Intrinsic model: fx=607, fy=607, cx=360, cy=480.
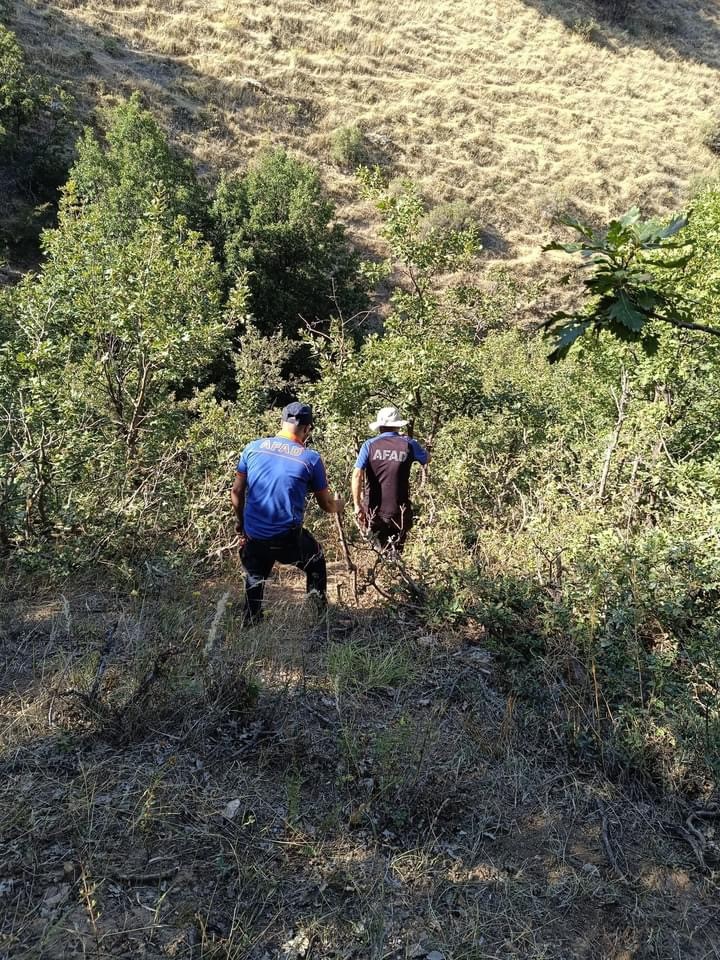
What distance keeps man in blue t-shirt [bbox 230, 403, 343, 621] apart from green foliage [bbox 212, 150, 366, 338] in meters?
12.9

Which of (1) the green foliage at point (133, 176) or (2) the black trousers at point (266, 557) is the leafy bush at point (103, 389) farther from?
(1) the green foliage at point (133, 176)

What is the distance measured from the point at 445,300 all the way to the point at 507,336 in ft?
16.9

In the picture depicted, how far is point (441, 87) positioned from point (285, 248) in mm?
16124

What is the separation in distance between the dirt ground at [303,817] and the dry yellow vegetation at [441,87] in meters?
21.4

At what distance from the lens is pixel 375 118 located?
25.1m

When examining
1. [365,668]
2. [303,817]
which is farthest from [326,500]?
[303,817]

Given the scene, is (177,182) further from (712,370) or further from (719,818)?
(719,818)

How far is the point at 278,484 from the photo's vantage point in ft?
11.1

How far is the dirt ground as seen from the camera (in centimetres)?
179

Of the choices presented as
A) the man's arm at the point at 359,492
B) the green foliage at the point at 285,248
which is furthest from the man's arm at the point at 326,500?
the green foliage at the point at 285,248

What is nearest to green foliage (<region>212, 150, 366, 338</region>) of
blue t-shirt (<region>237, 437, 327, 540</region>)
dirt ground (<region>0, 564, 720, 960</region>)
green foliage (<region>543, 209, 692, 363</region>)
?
blue t-shirt (<region>237, 437, 327, 540</region>)

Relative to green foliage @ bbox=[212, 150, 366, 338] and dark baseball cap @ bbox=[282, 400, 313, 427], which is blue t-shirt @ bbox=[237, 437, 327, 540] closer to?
dark baseball cap @ bbox=[282, 400, 313, 427]

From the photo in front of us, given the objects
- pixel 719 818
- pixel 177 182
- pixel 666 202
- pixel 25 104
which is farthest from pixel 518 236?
pixel 719 818

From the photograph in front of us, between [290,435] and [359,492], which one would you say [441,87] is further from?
[290,435]
